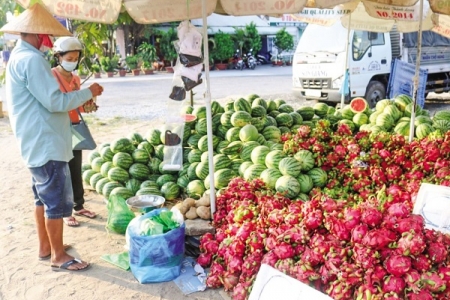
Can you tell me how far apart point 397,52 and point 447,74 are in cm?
224

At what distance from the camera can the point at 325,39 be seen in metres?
11.3

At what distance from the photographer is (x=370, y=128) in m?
4.87

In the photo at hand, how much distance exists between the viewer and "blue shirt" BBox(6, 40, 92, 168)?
321cm

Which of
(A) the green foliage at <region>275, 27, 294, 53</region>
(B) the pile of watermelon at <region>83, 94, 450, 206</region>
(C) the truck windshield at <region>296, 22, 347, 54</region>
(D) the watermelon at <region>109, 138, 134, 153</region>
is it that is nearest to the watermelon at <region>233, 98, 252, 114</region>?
(B) the pile of watermelon at <region>83, 94, 450, 206</region>

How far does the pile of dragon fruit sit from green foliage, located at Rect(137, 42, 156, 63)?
23.0m

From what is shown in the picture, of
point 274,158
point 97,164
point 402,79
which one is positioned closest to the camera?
point 274,158

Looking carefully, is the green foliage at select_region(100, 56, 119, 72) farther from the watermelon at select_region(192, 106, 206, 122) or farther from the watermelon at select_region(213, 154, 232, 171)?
the watermelon at select_region(213, 154, 232, 171)

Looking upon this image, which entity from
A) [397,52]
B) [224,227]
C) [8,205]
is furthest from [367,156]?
[397,52]

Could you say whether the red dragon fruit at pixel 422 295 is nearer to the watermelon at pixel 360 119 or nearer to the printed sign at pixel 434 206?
the printed sign at pixel 434 206

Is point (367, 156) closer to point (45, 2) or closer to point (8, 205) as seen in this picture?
point (45, 2)

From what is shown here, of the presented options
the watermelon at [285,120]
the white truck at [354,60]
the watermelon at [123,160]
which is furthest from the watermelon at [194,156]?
the white truck at [354,60]

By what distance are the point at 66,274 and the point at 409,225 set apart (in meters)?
2.78

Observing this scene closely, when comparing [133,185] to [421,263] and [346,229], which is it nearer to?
[346,229]

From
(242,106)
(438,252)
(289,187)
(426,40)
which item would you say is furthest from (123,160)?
(426,40)
